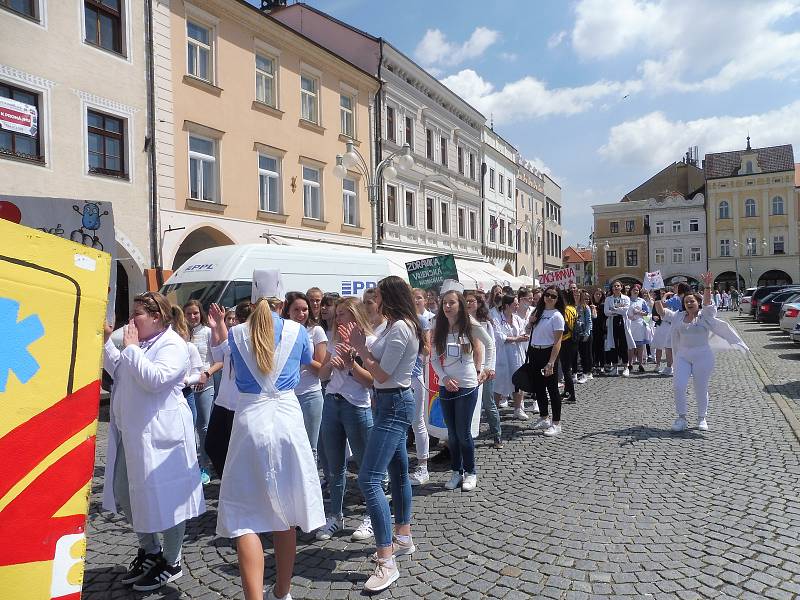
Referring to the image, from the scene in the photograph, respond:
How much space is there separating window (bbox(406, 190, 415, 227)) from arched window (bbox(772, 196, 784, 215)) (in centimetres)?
4984

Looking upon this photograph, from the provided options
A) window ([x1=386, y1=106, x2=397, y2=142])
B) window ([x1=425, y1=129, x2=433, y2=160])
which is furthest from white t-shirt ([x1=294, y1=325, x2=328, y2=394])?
window ([x1=425, y1=129, x2=433, y2=160])

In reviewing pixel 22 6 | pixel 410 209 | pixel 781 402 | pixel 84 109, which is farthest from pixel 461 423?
pixel 410 209

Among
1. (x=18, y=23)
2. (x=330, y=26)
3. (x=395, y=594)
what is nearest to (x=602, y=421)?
(x=395, y=594)

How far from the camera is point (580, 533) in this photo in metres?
4.23

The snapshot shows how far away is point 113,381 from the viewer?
3.78 meters

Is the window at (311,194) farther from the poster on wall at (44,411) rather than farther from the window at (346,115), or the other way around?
the poster on wall at (44,411)

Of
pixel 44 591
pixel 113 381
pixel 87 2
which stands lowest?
pixel 44 591

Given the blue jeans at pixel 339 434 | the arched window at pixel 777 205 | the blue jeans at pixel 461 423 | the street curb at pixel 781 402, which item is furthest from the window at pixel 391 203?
the arched window at pixel 777 205

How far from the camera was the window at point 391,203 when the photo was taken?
25391 millimetres

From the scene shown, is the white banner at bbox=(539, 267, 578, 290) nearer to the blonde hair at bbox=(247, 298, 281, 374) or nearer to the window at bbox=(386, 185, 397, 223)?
the blonde hair at bbox=(247, 298, 281, 374)

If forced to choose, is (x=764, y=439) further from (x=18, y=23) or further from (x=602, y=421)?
(x=18, y=23)

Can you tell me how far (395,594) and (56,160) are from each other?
12.6m

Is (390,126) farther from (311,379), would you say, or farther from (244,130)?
(311,379)

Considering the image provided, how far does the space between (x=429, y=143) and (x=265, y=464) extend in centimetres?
2730
